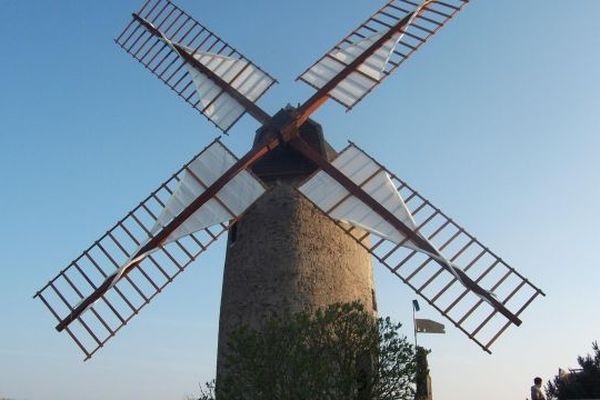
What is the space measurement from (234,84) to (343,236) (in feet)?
11.8

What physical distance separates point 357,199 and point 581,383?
7807mm

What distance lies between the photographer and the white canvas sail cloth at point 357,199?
8719 mm

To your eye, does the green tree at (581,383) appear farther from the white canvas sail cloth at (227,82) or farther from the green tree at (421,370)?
the white canvas sail cloth at (227,82)

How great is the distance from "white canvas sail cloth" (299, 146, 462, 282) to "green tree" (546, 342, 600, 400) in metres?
7.15

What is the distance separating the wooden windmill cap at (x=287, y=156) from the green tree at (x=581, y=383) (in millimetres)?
7982

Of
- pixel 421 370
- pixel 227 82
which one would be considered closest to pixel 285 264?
pixel 421 370

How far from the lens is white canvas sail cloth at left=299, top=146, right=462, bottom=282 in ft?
28.6

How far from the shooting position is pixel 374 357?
23.7ft

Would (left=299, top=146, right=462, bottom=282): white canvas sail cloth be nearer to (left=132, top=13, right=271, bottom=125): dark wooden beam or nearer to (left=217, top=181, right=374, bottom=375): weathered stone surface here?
(left=217, top=181, right=374, bottom=375): weathered stone surface

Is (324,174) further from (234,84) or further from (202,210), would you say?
(234,84)

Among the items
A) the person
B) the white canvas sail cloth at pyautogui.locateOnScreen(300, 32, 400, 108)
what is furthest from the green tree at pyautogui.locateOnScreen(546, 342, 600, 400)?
the white canvas sail cloth at pyautogui.locateOnScreen(300, 32, 400, 108)

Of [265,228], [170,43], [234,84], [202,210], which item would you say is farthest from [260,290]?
[170,43]

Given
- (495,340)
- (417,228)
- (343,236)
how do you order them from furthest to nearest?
(343,236)
(417,228)
(495,340)

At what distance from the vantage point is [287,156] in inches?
378
